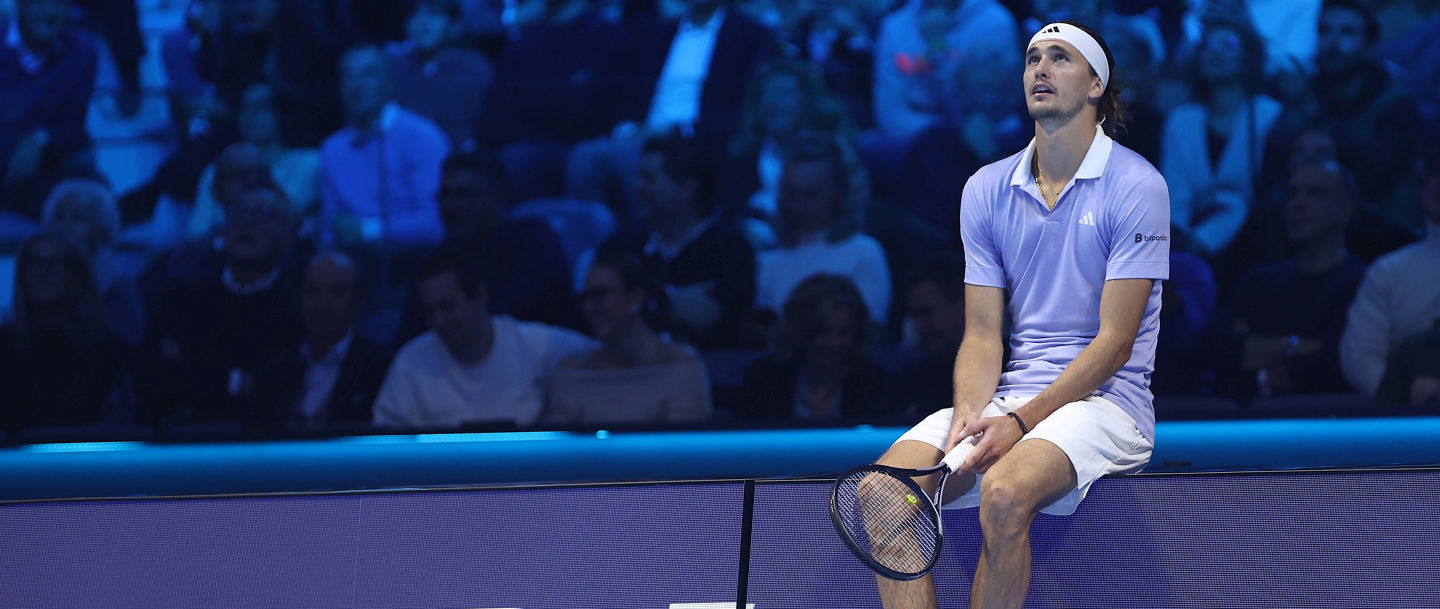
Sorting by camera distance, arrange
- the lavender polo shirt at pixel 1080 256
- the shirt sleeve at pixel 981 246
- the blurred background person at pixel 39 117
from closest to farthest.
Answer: the lavender polo shirt at pixel 1080 256, the shirt sleeve at pixel 981 246, the blurred background person at pixel 39 117

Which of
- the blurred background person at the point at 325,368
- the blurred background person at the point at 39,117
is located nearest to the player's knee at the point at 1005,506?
the blurred background person at the point at 325,368

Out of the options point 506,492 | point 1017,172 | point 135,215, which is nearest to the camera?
point 506,492

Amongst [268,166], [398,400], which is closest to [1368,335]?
[398,400]

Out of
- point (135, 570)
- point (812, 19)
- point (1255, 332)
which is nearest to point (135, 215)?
point (812, 19)

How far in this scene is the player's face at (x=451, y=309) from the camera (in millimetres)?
6188

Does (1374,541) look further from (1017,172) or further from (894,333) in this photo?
(894,333)

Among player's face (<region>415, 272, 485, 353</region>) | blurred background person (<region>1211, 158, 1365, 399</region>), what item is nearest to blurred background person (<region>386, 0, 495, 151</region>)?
player's face (<region>415, 272, 485, 353</region>)

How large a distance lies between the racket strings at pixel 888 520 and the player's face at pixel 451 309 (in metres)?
4.50

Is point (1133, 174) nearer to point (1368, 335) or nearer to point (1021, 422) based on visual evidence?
point (1021, 422)

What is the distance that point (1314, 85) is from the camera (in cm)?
608

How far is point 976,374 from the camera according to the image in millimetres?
2340

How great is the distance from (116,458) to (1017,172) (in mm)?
5321

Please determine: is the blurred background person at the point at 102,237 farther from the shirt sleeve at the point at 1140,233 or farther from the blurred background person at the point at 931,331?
the shirt sleeve at the point at 1140,233

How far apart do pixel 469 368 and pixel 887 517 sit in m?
4.53
